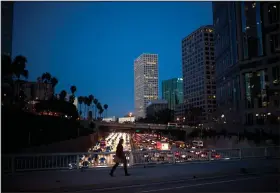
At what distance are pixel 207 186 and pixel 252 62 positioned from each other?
69.2 metres

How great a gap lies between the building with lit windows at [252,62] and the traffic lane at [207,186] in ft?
175

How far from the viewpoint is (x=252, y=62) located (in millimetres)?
75812

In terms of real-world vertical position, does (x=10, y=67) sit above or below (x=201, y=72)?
below

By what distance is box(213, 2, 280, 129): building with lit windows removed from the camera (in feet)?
225

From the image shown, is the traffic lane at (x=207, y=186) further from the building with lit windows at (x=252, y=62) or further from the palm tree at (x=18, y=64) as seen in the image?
the building with lit windows at (x=252, y=62)

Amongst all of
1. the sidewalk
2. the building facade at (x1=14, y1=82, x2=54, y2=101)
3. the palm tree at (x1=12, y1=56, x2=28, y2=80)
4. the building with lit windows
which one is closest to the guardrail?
the sidewalk

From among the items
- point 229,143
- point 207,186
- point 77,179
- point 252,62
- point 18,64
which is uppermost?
point 252,62

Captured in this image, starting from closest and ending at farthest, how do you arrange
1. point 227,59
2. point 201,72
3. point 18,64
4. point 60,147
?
point 18,64 → point 60,147 → point 227,59 → point 201,72

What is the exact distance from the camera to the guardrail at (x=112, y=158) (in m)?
15.5

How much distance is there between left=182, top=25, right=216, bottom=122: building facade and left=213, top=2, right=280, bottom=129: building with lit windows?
6466 centimetres

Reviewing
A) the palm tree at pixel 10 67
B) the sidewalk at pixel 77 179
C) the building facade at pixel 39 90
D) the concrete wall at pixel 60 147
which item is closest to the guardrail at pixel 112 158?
the sidewalk at pixel 77 179

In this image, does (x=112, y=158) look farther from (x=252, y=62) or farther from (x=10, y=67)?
(x=252, y=62)

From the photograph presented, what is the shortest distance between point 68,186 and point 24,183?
1676mm

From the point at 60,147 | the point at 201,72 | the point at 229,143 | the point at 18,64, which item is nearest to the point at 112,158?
the point at 18,64
